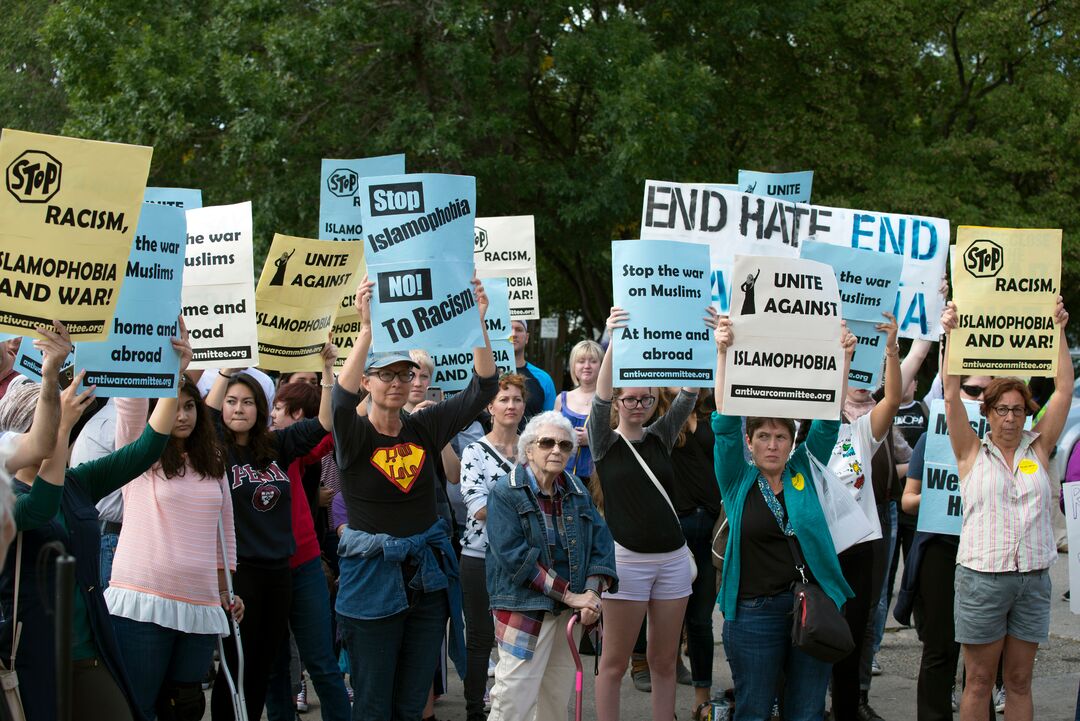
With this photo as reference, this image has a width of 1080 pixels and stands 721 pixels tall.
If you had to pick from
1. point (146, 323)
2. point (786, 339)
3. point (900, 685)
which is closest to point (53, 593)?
point (146, 323)

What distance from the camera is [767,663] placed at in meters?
5.68

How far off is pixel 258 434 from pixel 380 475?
0.75 m

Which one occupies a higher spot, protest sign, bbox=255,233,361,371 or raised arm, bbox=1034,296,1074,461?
protest sign, bbox=255,233,361,371

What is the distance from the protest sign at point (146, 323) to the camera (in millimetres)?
5129

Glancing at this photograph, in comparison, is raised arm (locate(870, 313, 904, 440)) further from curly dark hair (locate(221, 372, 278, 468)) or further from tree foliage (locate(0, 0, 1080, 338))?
tree foliage (locate(0, 0, 1080, 338))

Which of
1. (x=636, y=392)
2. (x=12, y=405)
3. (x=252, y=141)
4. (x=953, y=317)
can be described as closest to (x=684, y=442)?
(x=636, y=392)

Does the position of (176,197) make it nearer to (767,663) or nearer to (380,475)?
(380,475)

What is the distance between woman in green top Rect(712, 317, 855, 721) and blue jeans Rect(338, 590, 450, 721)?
4.69ft

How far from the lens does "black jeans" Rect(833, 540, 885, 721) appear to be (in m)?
6.72

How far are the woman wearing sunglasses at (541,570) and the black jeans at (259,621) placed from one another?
3.55 ft

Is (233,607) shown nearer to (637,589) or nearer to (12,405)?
(12,405)

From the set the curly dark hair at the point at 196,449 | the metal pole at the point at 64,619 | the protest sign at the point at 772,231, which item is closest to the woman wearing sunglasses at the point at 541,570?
the curly dark hair at the point at 196,449

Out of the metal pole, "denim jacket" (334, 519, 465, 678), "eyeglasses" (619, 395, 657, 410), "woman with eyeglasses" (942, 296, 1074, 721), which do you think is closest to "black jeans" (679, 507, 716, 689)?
"eyeglasses" (619, 395, 657, 410)

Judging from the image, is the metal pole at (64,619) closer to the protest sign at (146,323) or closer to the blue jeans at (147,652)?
the protest sign at (146,323)
